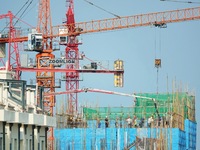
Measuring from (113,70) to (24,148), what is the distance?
90637 millimetres

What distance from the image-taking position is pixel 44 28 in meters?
142

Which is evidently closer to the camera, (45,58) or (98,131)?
(98,131)

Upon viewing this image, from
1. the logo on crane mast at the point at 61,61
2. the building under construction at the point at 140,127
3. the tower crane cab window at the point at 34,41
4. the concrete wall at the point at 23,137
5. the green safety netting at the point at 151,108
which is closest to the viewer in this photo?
the concrete wall at the point at 23,137

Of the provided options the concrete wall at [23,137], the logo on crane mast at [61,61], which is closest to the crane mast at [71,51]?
the logo on crane mast at [61,61]

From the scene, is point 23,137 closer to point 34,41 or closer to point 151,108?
point 151,108

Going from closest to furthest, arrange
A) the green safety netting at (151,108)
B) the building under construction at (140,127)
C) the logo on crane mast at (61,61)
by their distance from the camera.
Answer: the building under construction at (140,127) < the green safety netting at (151,108) < the logo on crane mast at (61,61)

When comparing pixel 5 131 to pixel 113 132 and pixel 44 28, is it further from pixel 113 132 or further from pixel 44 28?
pixel 44 28

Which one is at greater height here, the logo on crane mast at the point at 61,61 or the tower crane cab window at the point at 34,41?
the tower crane cab window at the point at 34,41

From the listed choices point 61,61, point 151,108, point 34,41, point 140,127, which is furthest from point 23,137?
point 61,61

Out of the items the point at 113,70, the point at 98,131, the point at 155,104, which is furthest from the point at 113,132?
the point at 113,70

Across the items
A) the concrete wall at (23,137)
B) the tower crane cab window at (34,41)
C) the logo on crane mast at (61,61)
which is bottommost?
the concrete wall at (23,137)

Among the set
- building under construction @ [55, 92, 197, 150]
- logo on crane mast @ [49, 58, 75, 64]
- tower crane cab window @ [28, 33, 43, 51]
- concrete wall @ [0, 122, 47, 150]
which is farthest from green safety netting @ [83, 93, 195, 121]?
concrete wall @ [0, 122, 47, 150]

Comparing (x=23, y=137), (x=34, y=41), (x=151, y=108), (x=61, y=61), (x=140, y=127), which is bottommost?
(x=140, y=127)

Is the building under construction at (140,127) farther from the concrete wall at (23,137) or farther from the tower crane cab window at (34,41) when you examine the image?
the concrete wall at (23,137)
